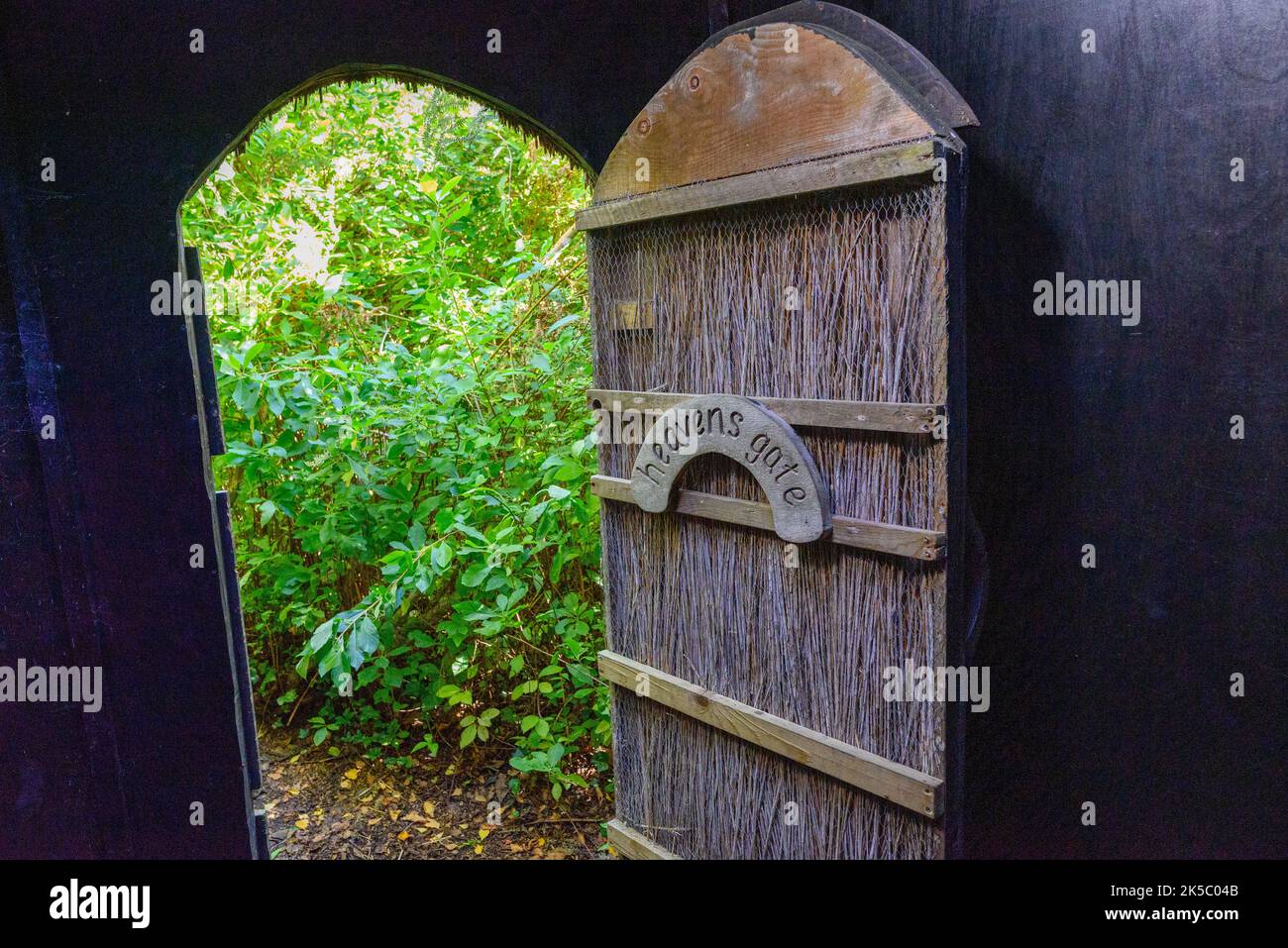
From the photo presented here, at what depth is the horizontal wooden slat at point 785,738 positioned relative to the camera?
1692 mm

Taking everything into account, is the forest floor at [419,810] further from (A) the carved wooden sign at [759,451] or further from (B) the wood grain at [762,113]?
(B) the wood grain at [762,113]

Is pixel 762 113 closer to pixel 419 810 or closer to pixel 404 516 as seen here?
pixel 404 516

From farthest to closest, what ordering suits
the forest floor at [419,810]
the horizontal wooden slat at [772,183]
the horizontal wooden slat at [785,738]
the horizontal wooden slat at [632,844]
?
the forest floor at [419,810] → the horizontal wooden slat at [632,844] → the horizontal wooden slat at [785,738] → the horizontal wooden slat at [772,183]

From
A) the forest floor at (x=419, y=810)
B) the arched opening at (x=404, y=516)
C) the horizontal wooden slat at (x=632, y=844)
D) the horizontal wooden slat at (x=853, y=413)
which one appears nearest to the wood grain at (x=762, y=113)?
the horizontal wooden slat at (x=853, y=413)

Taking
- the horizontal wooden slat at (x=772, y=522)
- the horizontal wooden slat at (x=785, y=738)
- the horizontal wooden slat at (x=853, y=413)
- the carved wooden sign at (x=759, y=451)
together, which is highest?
the horizontal wooden slat at (x=853, y=413)

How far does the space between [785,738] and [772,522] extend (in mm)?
496

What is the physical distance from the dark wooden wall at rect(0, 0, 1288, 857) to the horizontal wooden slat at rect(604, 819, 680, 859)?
0.84 metres

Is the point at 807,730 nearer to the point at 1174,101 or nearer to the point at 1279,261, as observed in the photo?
the point at 1279,261

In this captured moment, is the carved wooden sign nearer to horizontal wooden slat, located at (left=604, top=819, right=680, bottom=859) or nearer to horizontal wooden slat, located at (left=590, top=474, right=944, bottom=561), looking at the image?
horizontal wooden slat, located at (left=590, top=474, right=944, bottom=561)

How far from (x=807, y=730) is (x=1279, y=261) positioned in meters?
1.25

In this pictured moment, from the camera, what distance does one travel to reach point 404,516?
3.79m

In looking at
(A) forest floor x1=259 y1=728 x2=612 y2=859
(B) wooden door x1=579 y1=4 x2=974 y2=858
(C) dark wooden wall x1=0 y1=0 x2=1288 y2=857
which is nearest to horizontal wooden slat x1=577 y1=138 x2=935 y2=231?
(B) wooden door x1=579 y1=4 x2=974 y2=858

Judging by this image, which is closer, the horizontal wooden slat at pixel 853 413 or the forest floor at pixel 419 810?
the horizontal wooden slat at pixel 853 413

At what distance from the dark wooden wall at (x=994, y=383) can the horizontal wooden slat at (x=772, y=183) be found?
0.35m
